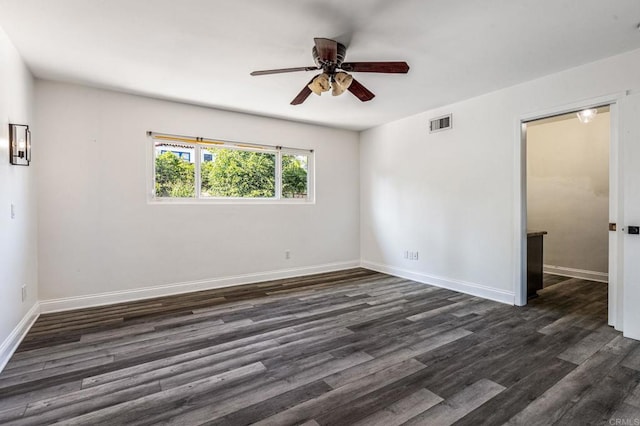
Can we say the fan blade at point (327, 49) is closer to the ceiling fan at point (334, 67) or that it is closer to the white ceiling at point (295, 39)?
the ceiling fan at point (334, 67)

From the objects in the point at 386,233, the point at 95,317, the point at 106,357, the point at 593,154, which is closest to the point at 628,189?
the point at 593,154

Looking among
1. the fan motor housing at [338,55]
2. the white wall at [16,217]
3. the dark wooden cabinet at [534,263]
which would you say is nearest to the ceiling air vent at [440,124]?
the dark wooden cabinet at [534,263]

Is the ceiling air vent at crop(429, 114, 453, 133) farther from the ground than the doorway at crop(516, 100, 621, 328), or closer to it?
farther from the ground

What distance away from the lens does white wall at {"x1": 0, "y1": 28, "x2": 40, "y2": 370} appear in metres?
2.46

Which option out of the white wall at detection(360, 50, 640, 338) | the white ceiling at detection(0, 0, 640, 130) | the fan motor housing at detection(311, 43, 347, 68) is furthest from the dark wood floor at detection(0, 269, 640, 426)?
the white ceiling at detection(0, 0, 640, 130)

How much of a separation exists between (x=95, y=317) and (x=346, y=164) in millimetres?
4208

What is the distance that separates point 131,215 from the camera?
3.97m

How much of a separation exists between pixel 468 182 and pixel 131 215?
4274 mm

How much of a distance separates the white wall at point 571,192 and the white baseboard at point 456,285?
216 centimetres

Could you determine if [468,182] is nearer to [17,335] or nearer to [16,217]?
[16,217]

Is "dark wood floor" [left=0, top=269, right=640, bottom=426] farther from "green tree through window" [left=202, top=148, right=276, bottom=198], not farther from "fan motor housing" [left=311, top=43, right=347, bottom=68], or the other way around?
"fan motor housing" [left=311, top=43, right=347, bottom=68]

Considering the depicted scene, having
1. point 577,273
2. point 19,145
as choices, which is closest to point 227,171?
point 19,145

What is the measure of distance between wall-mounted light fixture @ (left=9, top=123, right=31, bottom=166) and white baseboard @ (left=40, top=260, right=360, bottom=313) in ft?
5.18

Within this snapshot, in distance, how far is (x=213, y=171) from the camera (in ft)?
15.2
